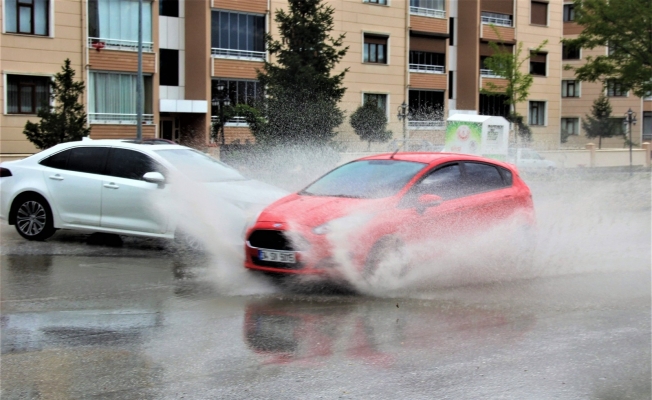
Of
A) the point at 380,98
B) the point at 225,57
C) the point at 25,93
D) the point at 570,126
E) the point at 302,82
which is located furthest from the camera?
the point at 570,126

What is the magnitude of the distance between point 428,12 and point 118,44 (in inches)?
803

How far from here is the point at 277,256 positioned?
25.6 ft

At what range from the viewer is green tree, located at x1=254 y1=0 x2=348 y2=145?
24656 mm

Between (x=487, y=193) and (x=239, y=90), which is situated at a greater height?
(x=239, y=90)

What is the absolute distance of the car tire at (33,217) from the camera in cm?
1109

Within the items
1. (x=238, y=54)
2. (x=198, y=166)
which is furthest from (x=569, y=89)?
(x=198, y=166)

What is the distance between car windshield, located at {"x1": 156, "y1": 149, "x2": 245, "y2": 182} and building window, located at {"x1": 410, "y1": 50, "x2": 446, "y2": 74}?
3566 centimetres

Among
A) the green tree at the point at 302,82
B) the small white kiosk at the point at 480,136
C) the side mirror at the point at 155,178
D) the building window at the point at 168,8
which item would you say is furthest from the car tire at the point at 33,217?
the building window at the point at 168,8

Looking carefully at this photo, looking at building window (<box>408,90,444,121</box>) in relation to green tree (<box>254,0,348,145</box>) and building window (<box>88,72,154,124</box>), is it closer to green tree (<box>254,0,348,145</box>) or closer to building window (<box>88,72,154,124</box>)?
building window (<box>88,72,154,124</box>)

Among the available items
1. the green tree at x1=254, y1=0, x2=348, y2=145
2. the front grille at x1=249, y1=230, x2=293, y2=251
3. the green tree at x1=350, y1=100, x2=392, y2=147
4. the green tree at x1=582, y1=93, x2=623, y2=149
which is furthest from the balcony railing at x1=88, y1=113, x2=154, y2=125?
the green tree at x1=582, y1=93, x2=623, y2=149

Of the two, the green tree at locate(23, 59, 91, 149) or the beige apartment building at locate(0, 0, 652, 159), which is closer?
the green tree at locate(23, 59, 91, 149)

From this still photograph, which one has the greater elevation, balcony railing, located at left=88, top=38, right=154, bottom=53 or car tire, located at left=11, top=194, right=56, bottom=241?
balcony railing, located at left=88, top=38, right=154, bottom=53

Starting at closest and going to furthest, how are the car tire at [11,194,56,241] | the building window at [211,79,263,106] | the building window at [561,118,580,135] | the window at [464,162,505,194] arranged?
the window at [464,162,505,194], the car tire at [11,194,56,241], the building window at [211,79,263,106], the building window at [561,118,580,135]

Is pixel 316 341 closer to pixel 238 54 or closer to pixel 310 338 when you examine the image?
pixel 310 338
